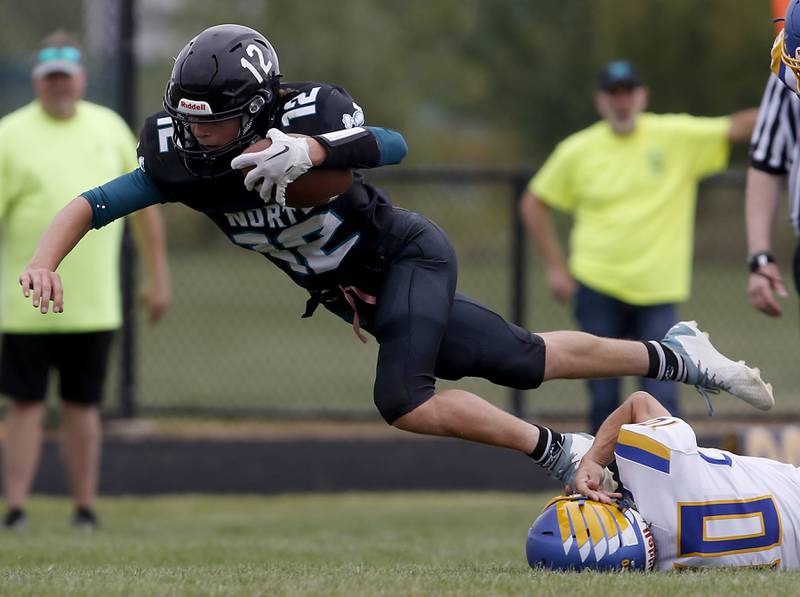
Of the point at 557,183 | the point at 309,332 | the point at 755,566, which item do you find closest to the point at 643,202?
the point at 557,183

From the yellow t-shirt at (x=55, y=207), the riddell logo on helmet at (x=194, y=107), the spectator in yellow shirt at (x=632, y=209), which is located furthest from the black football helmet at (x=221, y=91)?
the spectator in yellow shirt at (x=632, y=209)

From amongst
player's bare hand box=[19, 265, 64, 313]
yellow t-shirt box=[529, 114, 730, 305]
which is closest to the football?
player's bare hand box=[19, 265, 64, 313]

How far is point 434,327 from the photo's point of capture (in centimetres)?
497

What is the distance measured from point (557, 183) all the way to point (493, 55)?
27.2 m

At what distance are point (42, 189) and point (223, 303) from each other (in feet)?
18.1

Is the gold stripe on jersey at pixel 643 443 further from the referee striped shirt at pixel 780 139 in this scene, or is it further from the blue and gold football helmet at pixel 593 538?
the referee striped shirt at pixel 780 139

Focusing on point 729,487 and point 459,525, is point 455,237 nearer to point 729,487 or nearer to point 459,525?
point 459,525

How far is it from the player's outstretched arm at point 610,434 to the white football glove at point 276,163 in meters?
1.41

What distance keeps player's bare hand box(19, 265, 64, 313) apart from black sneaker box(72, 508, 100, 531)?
3.15 metres

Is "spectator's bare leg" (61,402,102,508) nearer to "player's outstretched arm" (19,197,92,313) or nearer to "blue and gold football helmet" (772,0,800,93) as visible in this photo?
"player's outstretched arm" (19,197,92,313)

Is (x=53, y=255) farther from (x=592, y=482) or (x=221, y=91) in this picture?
(x=592, y=482)

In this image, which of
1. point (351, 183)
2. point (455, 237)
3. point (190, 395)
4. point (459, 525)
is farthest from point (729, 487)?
point (455, 237)

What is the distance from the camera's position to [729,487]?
4.40 meters

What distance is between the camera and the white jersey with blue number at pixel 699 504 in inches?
172
